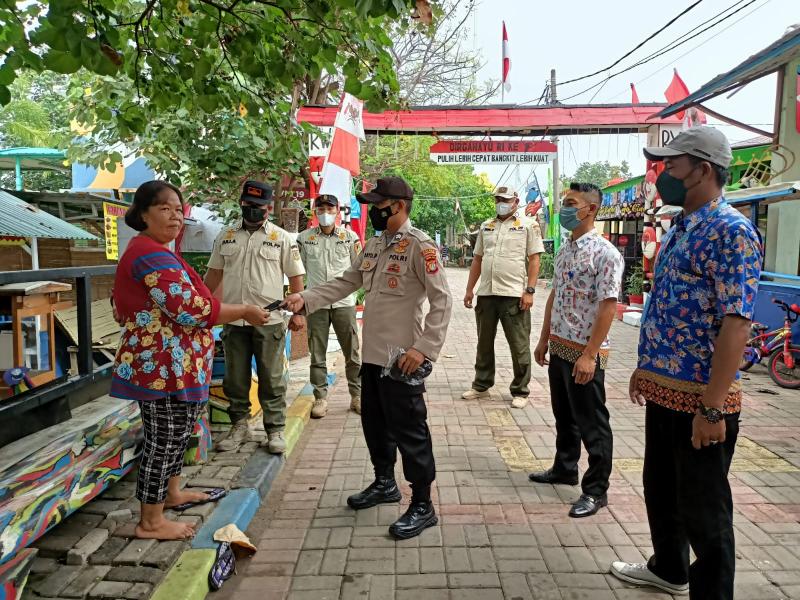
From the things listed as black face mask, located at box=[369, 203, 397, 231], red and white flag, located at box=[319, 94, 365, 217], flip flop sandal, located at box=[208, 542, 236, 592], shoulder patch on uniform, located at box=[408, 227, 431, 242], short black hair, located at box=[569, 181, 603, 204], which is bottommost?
flip flop sandal, located at box=[208, 542, 236, 592]

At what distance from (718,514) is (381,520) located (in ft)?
6.02

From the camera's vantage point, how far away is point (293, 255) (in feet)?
14.5

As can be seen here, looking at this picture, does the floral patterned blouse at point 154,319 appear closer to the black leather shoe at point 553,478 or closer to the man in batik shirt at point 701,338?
the man in batik shirt at point 701,338

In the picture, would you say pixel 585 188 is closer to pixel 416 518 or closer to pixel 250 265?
pixel 416 518

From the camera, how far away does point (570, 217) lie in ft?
11.7

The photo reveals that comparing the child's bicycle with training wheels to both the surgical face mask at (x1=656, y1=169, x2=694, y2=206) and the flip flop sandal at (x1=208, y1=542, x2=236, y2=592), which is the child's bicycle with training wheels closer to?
the surgical face mask at (x1=656, y1=169, x2=694, y2=206)

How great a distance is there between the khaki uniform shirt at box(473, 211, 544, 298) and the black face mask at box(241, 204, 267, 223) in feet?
7.74

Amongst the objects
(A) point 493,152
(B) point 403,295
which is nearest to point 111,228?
(B) point 403,295

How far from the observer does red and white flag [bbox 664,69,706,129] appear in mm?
10109

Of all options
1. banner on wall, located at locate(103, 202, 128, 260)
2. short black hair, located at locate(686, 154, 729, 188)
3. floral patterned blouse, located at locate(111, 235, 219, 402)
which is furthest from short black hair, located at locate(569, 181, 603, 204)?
banner on wall, located at locate(103, 202, 128, 260)

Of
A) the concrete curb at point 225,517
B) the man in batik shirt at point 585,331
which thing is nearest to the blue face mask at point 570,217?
the man in batik shirt at point 585,331

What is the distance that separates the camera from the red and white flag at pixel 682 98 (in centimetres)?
1011

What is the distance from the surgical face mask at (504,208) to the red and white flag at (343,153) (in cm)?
237

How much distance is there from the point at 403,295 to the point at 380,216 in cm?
47
